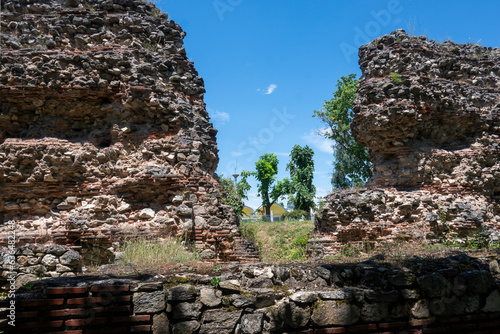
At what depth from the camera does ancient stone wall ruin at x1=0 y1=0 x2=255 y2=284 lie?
8086mm

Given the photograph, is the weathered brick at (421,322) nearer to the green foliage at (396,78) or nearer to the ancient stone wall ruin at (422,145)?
the ancient stone wall ruin at (422,145)

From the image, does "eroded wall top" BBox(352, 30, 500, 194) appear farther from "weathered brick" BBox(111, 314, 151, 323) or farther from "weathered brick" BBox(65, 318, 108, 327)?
"weathered brick" BBox(65, 318, 108, 327)

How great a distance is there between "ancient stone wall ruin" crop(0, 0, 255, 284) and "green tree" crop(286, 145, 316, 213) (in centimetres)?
2505

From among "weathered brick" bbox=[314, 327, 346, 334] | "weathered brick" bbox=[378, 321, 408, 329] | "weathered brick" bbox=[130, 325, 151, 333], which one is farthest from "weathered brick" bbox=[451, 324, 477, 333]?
"weathered brick" bbox=[130, 325, 151, 333]

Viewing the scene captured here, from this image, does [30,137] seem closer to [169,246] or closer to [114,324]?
[169,246]

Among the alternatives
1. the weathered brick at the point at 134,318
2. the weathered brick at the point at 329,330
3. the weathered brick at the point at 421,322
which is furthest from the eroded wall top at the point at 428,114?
the weathered brick at the point at 134,318

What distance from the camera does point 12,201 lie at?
8.31 meters

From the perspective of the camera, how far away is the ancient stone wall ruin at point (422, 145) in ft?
31.2

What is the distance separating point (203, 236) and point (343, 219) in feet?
14.6

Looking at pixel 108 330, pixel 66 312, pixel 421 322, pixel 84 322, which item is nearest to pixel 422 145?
pixel 421 322

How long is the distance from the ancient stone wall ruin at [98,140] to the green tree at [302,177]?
25053 mm

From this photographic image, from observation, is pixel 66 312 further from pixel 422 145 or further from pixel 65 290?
pixel 422 145

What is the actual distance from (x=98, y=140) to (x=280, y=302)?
731 centimetres

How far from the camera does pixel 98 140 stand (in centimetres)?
886
